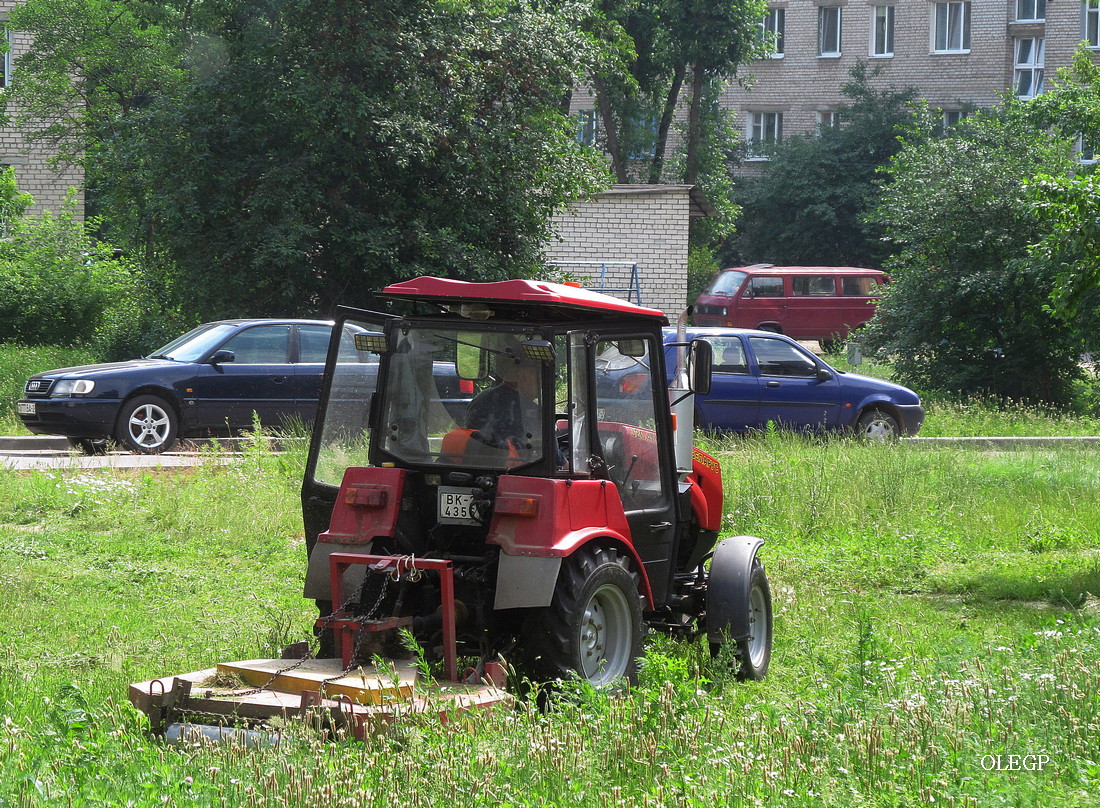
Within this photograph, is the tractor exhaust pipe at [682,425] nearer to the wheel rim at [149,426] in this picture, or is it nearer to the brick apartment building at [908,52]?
the wheel rim at [149,426]

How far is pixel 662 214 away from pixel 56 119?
43.2ft

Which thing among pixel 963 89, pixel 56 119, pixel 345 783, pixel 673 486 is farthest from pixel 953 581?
pixel 963 89

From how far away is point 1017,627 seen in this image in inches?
299

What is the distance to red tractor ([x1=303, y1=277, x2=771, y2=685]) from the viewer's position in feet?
17.3

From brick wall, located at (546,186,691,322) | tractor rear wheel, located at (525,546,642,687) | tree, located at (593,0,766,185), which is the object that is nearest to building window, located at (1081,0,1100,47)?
tree, located at (593,0,766,185)

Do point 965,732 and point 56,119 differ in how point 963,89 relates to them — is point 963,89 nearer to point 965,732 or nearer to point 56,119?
point 56,119

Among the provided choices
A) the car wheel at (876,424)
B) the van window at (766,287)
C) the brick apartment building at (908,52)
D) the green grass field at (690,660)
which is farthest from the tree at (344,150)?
the brick apartment building at (908,52)

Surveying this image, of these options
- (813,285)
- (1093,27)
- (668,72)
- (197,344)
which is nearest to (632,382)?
(197,344)

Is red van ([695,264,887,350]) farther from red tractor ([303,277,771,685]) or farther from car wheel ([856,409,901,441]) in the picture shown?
red tractor ([303,277,771,685])

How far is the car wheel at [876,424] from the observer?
16234mm

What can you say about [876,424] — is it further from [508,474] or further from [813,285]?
[813,285]

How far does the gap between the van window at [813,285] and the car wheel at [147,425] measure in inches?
754

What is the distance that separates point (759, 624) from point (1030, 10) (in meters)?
44.4

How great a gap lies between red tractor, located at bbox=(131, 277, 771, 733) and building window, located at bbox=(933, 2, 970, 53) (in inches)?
1722
